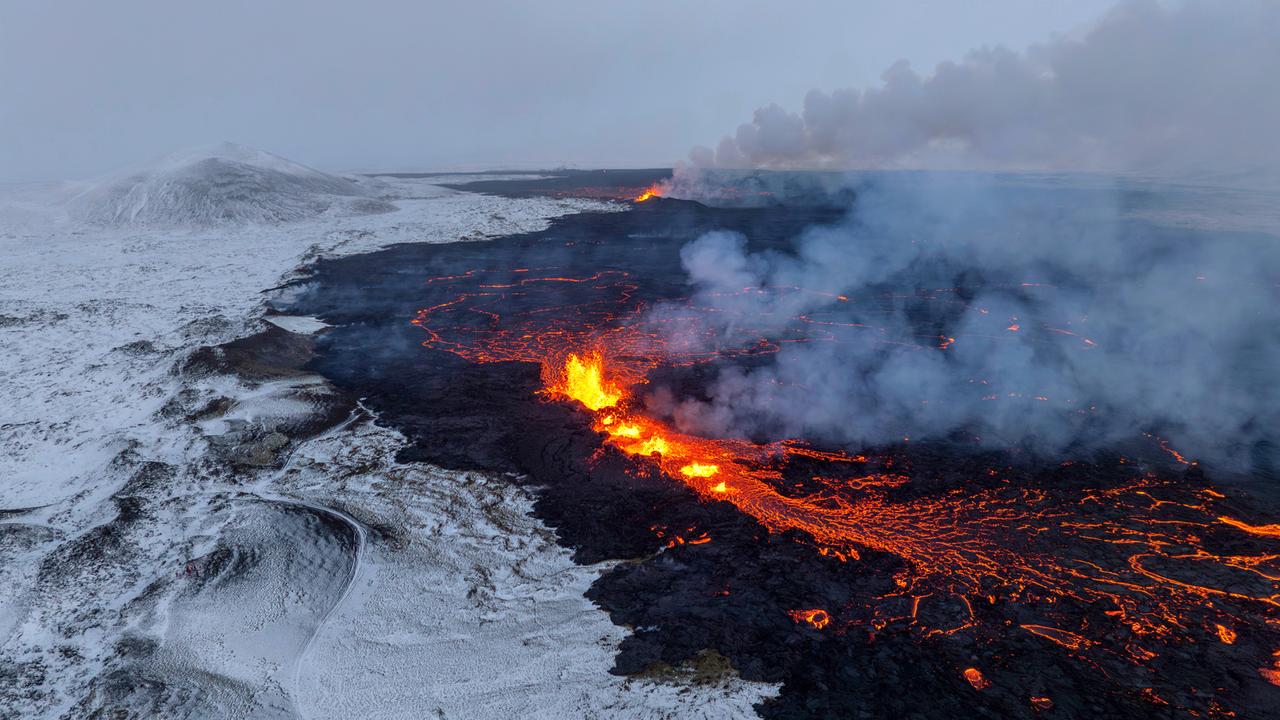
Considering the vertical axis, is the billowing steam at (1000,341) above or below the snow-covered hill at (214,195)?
below

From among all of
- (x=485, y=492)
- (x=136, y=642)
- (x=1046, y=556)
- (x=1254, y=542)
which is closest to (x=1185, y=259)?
(x=1254, y=542)

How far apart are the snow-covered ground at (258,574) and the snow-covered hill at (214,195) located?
121ft

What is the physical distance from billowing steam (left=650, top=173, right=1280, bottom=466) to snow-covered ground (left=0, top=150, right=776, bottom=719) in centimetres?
748

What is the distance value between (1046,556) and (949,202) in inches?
3419

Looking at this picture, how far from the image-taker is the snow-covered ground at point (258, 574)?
862cm

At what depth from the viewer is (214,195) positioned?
174 feet

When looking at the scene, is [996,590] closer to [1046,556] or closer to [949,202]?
[1046,556]

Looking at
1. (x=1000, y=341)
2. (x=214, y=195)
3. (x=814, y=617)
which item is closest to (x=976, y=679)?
(x=814, y=617)

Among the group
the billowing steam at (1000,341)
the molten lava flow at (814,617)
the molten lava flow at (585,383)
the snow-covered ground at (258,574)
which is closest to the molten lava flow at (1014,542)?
the molten lava flow at (814,617)

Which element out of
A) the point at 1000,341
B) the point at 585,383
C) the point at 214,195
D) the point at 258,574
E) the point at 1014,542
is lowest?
the point at 258,574

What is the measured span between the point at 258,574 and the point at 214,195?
56074mm

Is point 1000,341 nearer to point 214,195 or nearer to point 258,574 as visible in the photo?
point 258,574

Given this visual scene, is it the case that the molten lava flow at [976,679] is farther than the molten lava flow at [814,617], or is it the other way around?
the molten lava flow at [814,617]

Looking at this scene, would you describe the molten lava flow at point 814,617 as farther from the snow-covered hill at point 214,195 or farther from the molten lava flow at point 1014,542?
the snow-covered hill at point 214,195
